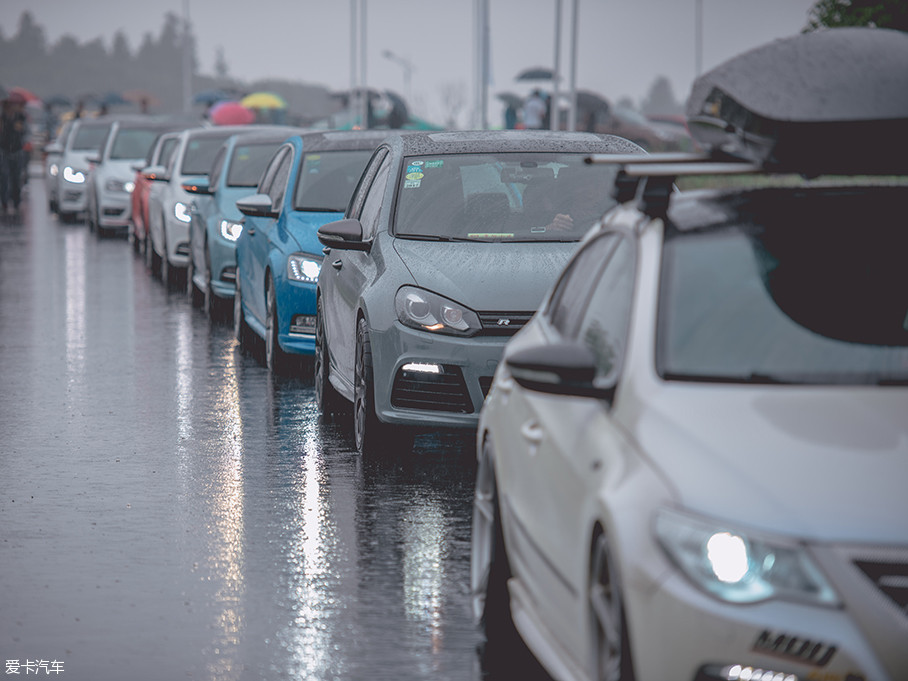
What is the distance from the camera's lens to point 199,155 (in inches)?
845

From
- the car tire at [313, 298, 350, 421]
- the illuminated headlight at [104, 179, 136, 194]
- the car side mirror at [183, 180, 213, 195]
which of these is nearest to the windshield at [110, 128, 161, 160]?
the illuminated headlight at [104, 179, 136, 194]

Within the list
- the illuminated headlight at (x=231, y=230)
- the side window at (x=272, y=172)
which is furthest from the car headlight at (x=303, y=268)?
the illuminated headlight at (x=231, y=230)

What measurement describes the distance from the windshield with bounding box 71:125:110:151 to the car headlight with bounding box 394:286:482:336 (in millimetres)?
27622

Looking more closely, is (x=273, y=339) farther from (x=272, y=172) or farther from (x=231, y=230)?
(x=231, y=230)

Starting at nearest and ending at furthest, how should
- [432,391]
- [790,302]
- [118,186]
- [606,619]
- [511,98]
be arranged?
[606,619]
[790,302]
[432,391]
[118,186]
[511,98]

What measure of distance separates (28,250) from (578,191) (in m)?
18.7

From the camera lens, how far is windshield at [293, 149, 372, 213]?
13.2 m

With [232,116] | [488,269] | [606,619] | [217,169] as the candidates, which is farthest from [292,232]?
[232,116]

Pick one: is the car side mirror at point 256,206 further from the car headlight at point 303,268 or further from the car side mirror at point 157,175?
the car side mirror at point 157,175

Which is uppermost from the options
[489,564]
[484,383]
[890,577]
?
[890,577]

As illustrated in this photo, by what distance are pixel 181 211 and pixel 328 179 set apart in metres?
7.42

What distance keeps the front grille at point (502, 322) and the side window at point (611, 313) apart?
3.69 m

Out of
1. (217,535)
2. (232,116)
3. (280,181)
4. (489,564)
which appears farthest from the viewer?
(232,116)

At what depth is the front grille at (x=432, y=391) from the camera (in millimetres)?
8758
